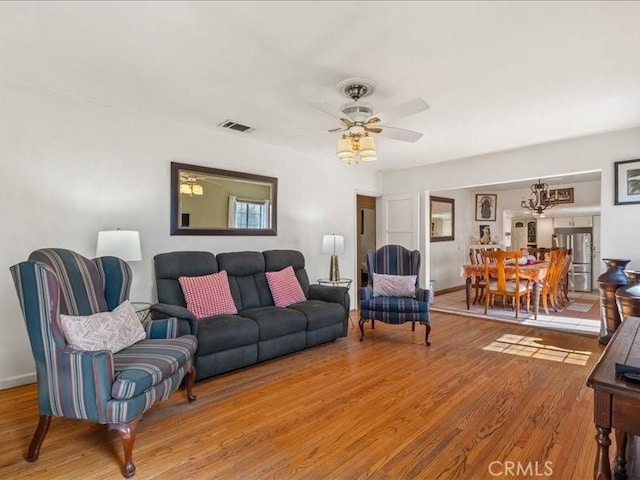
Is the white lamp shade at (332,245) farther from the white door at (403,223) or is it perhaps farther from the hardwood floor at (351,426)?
the white door at (403,223)

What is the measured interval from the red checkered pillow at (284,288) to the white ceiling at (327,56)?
5.62 feet

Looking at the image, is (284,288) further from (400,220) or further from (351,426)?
(400,220)

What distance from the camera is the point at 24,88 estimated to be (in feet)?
9.65

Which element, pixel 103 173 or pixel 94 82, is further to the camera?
pixel 103 173

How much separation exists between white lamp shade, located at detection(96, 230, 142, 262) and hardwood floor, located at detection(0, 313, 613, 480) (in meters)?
1.19

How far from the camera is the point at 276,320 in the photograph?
11.2 ft

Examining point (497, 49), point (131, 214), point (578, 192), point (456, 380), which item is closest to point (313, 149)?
point (131, 214)

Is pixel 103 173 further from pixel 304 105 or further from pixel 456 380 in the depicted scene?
pixel 456 380

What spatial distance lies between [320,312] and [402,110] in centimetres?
219

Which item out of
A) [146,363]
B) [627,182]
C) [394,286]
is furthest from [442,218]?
[146,363]

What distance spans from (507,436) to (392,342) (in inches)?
77.8

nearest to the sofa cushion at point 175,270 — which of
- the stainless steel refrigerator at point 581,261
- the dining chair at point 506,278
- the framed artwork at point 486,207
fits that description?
the dining chair at point 506,278

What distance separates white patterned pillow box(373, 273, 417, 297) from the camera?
14.0 feet
